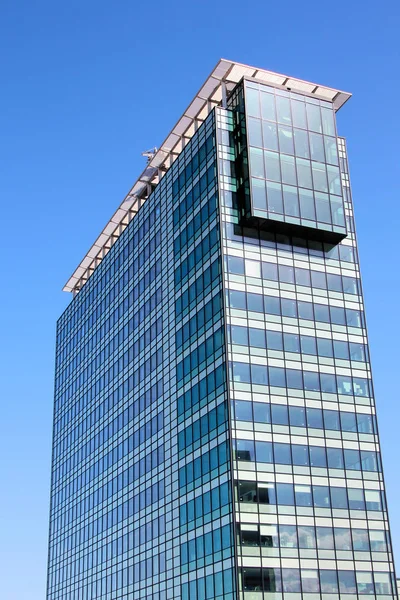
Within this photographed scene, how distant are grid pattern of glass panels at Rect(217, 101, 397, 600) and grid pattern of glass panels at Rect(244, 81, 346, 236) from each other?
0.84 feet

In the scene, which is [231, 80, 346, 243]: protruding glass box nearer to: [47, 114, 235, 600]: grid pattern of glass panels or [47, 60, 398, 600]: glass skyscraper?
[47, 60, 398, 600]: glass skyscraper

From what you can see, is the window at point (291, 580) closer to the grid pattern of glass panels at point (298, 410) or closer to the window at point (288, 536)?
the grid pattern of glass panels at point (298, 410)

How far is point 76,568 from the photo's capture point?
9281 centimetres

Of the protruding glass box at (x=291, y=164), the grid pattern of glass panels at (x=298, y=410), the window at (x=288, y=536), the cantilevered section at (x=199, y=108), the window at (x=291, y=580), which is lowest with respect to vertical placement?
the window at (x=291, y=580)

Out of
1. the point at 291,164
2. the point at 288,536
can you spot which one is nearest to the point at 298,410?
the point at 288,536

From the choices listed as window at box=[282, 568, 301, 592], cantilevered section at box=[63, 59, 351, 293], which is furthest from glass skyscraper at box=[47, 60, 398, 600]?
cantilevered section at box=[63, 59, 351, 293]

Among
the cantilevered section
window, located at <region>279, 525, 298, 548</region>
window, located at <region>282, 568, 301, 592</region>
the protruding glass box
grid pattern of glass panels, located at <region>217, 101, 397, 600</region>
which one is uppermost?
the cantilevered section

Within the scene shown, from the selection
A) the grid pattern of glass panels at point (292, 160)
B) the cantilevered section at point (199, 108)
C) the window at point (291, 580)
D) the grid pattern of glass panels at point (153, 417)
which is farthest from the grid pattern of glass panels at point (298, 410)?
the cantilevered section at point (199, 108)

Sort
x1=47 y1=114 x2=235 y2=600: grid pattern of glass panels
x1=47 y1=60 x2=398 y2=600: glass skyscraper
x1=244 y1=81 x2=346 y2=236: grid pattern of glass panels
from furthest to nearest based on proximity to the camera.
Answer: x1=244 y1=81 x2=346 y2=236: grid pattern of glass panels < x1=47 y1=114 x2=235 y2=600: grid pattern of glass panels < x1=47 y1=60 x2=398 y2=600: glass skyscraper

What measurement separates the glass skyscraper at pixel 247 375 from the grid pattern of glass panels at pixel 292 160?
0.12 m

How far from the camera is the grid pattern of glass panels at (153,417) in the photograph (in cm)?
6284

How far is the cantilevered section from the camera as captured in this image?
71.6 m

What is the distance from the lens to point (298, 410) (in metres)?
62.4

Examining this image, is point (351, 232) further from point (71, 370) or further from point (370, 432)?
point (71, 370)
